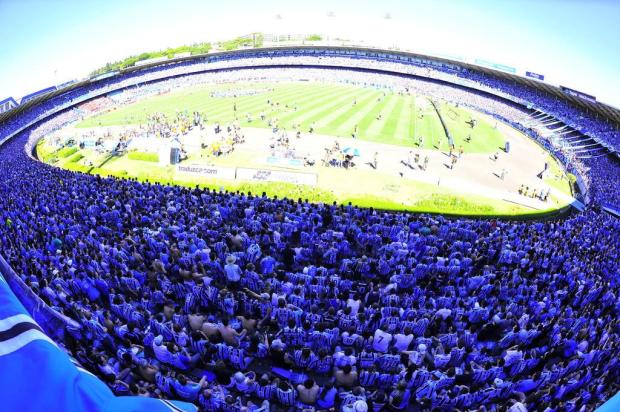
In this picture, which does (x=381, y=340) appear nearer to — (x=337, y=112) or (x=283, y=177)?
(x=283, y=177)

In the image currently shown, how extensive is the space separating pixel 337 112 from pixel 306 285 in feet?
113

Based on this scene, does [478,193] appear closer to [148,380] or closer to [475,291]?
[475,291]

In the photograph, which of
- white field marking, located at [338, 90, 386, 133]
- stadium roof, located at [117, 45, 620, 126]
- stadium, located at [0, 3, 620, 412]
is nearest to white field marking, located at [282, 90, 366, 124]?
white field marking, located at [338, 90, 386, 133]

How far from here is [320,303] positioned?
422 inches

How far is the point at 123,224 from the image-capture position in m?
15.2

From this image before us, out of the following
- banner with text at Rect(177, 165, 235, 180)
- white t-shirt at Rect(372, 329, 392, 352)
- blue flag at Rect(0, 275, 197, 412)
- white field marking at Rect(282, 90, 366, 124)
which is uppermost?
white field marking at Rect(282, 90, 366, 124)

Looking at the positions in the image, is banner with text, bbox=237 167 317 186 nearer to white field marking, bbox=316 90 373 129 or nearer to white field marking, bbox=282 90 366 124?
white field marking, bbox=316 90 373 129

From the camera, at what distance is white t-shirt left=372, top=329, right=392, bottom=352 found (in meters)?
9.10

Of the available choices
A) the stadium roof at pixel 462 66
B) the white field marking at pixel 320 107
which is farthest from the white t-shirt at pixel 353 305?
the stadium roof at pixel 462 66

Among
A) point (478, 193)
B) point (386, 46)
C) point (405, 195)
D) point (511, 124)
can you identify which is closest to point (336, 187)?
point (405, 195)

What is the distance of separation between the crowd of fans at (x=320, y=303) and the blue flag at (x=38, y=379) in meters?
4.24

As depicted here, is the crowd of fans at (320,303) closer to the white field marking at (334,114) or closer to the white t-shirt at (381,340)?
the white t-shirt at (381,340)

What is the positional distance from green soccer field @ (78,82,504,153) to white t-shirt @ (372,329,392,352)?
27.6 metres

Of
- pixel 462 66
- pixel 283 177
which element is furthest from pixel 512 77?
pixel 283 177
